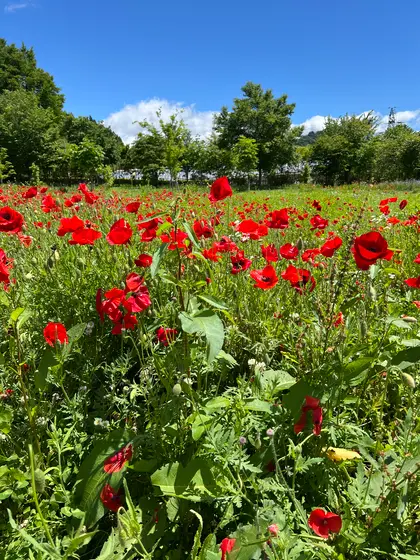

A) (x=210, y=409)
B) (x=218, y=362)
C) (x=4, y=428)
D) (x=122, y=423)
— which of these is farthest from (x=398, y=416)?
(x=4, y=428)

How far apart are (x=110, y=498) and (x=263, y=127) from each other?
155 ft

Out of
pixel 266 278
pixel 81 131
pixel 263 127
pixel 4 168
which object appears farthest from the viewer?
pixel 81 131

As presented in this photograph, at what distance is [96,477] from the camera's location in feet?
4.26

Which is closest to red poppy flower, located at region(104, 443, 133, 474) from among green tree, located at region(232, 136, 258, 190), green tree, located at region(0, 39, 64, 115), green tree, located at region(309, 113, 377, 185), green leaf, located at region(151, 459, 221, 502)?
green leaf, located at region(151, 459, 221, 502)

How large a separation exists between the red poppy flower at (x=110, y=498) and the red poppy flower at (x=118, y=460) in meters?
0.05

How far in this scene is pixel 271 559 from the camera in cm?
93

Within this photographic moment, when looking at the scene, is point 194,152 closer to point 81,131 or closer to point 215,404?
point 81,131

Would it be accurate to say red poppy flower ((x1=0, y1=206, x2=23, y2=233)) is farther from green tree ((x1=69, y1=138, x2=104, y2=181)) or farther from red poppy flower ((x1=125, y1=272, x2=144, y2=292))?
green tree ((x1=69, y1=138, x2=104, y2=181))

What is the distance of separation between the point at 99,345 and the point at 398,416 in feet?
5.17

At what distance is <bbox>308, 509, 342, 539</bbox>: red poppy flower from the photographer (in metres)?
0.99

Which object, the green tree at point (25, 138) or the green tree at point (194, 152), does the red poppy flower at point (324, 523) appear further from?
the green tree at point (194, 152)

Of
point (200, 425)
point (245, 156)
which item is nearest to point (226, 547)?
point (200, 425)

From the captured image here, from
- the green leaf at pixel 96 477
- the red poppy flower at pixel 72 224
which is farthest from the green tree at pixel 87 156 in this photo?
the green leaf at pixel 96 477

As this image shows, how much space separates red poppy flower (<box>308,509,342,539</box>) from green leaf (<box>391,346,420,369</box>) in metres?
0.52
